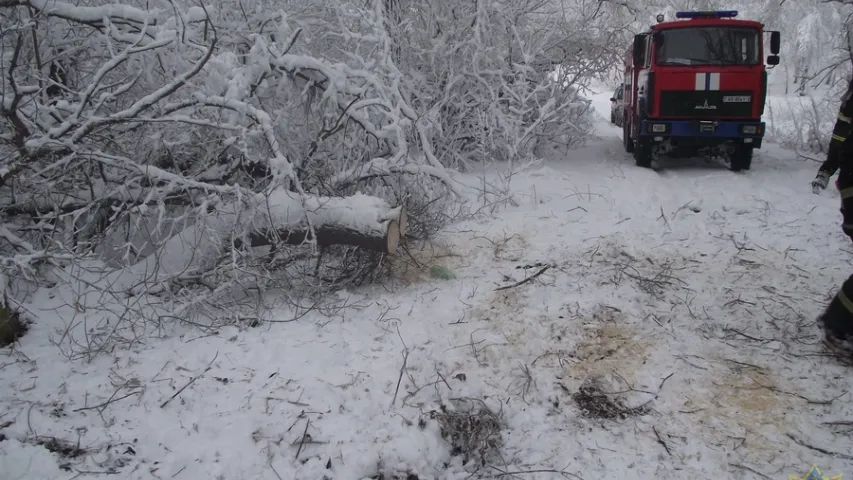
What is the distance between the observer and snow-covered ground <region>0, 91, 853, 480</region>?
2.87 m

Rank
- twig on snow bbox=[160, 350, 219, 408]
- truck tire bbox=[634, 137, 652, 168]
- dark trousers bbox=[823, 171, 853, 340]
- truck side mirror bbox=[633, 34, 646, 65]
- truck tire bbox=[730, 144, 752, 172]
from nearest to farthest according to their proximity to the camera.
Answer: twig on snow bbox=[160, 350, 219, 408] → dark trousers bbox=[823, 171, 853, 340] → truck tire bbox=[730, 144, 752, 172] → truck tire bbox=[634, 137, 652, 168] → truck side mirror bbox=[633, 34, 646, 65]

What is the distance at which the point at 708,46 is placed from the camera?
8891 mm

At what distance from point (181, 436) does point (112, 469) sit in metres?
0.33

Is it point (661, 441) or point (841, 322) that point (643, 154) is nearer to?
point (841, 322)

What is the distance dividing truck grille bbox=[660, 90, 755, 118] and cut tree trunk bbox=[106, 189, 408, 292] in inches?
241

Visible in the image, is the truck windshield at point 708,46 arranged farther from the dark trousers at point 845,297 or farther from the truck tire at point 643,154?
the dark trousers at point 845,297

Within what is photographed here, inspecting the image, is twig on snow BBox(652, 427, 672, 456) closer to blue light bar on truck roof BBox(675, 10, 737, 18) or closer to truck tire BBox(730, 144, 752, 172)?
truck tire BBox(730, 144, 752, 172)

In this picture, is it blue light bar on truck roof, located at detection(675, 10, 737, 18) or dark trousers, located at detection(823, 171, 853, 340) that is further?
blue light bar on truck roof, located at detection(675, 10, 737, 18)

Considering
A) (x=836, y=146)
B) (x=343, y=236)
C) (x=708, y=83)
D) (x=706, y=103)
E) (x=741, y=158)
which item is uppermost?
(x=836, y=146)

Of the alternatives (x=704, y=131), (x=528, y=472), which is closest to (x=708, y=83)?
(x=704, y=131)

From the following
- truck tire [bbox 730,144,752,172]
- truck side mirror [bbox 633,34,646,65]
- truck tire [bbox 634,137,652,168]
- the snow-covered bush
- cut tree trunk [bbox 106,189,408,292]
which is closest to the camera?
the snow-covered bush

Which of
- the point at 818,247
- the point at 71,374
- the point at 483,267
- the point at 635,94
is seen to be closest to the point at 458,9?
the point at 635,94

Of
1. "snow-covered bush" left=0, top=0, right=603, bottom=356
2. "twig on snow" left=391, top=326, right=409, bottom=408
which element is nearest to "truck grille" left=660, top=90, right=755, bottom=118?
"snow-covered bush" left=0, top=0, right=603, bottom=356

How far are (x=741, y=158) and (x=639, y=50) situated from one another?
2383 mm
